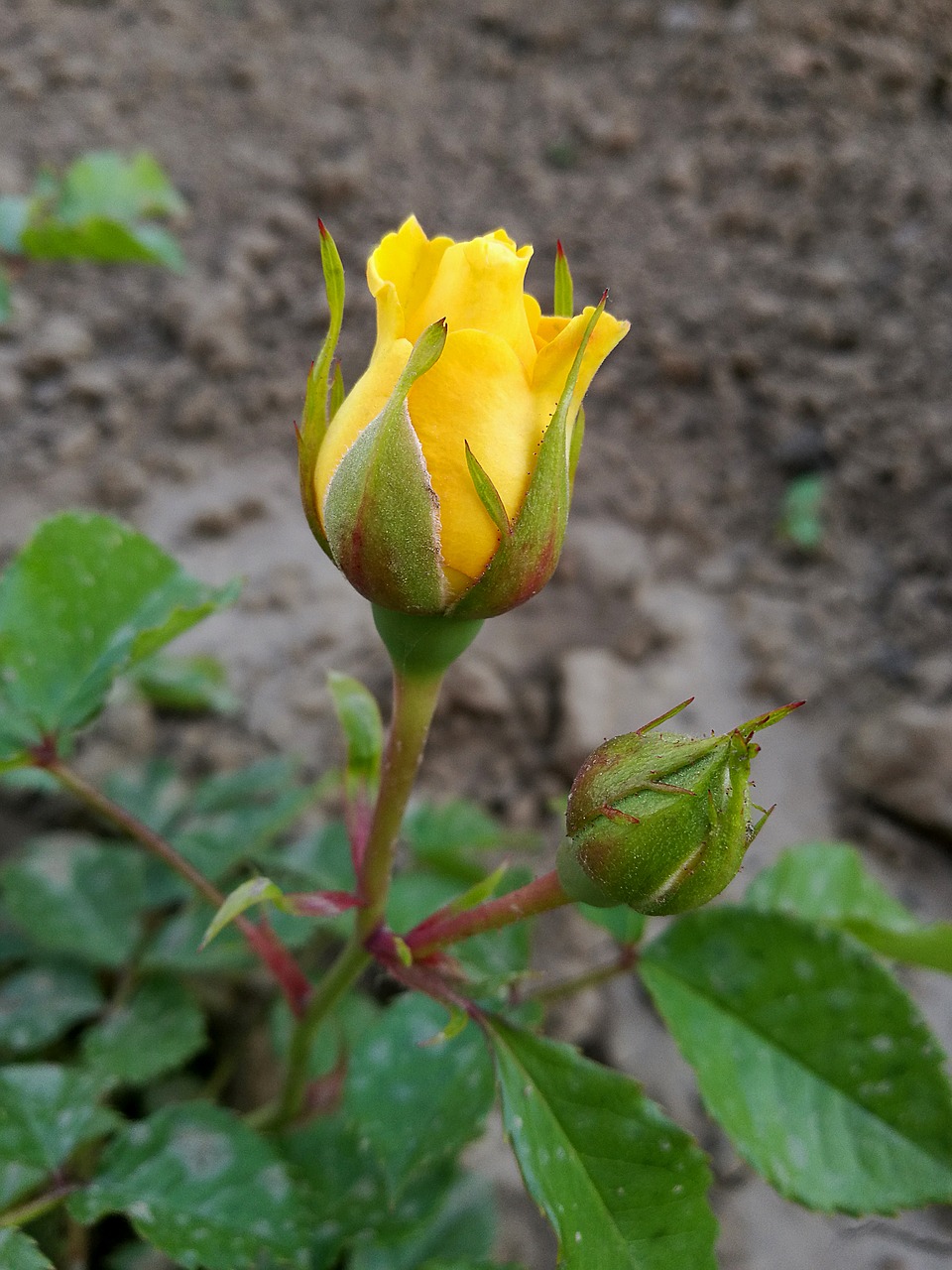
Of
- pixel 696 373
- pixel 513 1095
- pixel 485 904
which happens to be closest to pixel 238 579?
pixel 485 904

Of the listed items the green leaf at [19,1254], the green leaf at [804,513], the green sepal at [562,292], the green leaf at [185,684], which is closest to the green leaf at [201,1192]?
the green leaf at [19,1254]

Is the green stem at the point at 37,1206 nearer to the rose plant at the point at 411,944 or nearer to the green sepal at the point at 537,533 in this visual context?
the rose plant at the point at 411,944

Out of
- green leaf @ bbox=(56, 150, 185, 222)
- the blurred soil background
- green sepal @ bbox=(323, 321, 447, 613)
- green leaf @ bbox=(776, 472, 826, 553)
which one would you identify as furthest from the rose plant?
green leaf @ bbox=(56, 150, 185, 222)

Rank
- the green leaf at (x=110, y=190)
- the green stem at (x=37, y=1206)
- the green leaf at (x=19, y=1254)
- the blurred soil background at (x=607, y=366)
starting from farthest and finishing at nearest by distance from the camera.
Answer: the green leaf at (x=110, y=190) → the blurred soil background at (x=607, y=366) → the green stem at (x=37, y=1206) → the green leaf at (x=19, y=1254)

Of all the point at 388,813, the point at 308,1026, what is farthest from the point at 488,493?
the point at 308,1026

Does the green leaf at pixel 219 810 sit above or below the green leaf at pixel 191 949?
above

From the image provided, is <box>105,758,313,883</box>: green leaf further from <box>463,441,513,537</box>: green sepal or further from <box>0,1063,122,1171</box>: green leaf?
<box>463,441,513,537</box>: green sepal

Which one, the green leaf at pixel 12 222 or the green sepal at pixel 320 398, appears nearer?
the green sepal at pixel 320 398
